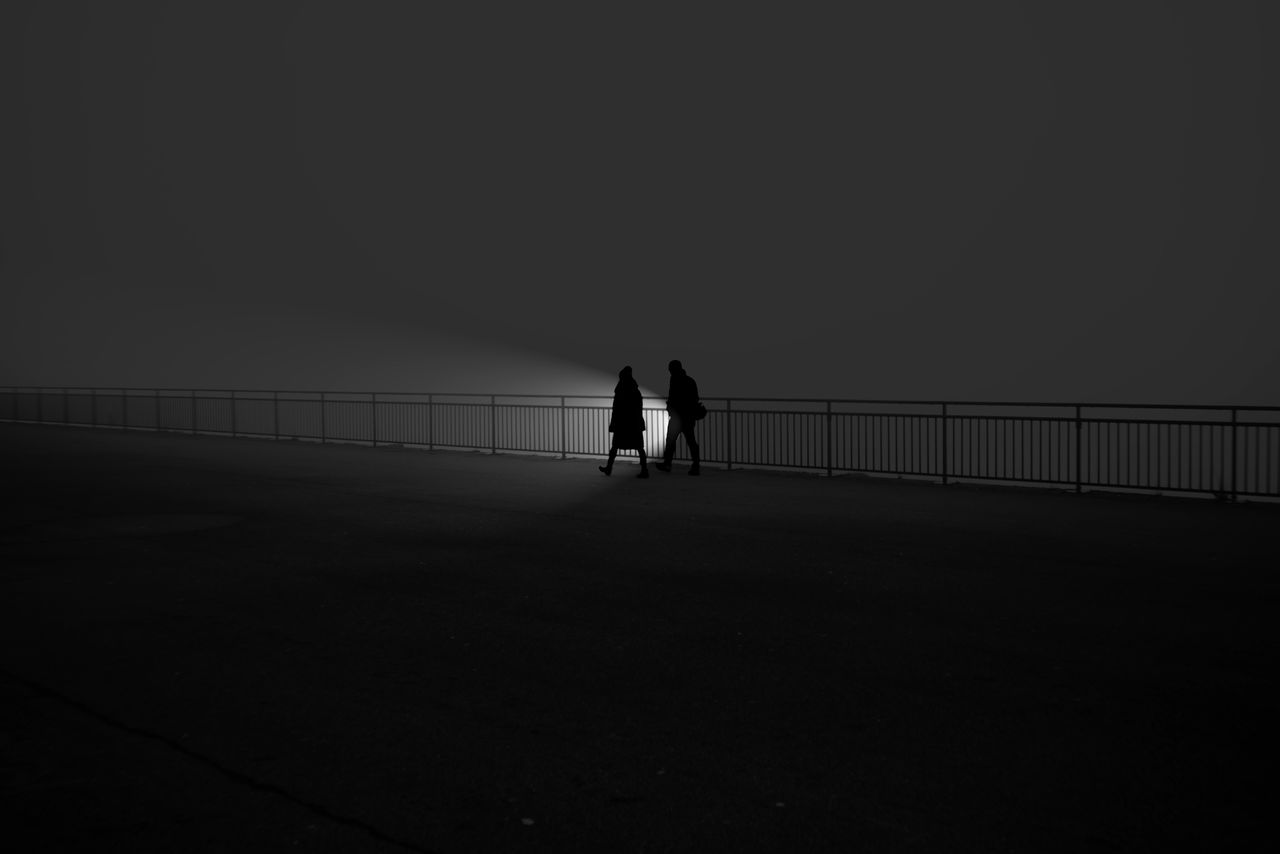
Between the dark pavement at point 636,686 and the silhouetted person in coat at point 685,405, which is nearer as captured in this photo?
the dark pavement at point 636,686

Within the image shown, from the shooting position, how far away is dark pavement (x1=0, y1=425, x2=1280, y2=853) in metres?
4.38

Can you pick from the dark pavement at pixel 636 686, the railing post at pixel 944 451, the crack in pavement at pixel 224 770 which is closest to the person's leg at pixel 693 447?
the railing post at pixel 944 451

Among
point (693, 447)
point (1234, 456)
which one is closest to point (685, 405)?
point (693, 447)

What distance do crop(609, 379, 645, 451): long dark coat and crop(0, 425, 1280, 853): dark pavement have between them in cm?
615

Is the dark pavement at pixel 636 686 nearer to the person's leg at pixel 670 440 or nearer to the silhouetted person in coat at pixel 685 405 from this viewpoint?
the silhouetted person in coat at pixel 685 405

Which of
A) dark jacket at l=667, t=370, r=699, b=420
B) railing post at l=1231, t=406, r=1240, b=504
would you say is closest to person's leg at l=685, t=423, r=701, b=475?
dark jacket at l=667, t=370, r=699, b=420

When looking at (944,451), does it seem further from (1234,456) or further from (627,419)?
(627,419)

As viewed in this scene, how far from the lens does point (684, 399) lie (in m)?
19.7

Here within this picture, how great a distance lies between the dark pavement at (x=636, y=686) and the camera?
4379mm

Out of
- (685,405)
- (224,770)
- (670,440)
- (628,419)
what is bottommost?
(224,770)

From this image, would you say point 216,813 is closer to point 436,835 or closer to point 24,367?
point 436,835

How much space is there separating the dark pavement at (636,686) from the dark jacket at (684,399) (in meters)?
6.93

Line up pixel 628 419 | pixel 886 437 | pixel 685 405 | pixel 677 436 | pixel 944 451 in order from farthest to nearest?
pixel 677 436 < pixel 685 405 < pixel 628 419 < pixel 886 437 < pixel 944 451

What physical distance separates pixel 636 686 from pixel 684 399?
13674mm
